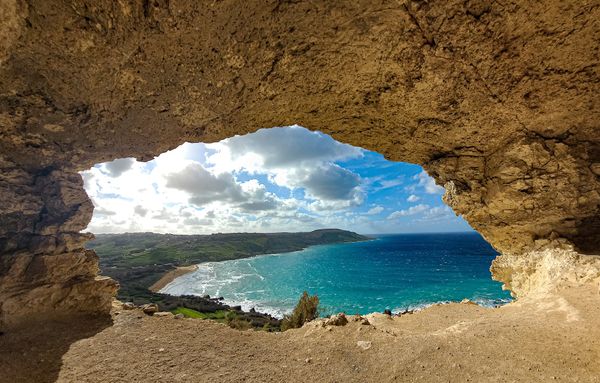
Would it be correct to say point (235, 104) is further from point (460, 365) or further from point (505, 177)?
point (505, 177)

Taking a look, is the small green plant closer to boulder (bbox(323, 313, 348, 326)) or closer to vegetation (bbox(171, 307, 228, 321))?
boulder (bbox(323, 313, 348, 326))

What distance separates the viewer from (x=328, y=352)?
9.50 m

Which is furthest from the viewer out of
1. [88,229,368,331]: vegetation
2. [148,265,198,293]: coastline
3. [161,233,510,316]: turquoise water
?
[148,265,198,293]: coastline

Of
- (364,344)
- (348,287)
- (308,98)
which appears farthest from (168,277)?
(364,344)

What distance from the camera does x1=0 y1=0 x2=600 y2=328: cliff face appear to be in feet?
28.1

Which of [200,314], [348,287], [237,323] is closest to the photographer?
[237,323]

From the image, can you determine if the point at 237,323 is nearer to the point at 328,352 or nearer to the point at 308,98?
the point at 328,352

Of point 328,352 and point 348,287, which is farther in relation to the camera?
point 348,287

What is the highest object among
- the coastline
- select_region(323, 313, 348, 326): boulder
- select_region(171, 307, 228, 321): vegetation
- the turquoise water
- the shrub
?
select_region(323, 313, 348, 326): boulder

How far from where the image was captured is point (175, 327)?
12.1 metres

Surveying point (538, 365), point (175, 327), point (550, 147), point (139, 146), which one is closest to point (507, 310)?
point (538, 365)

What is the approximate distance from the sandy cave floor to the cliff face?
4054 millimetres

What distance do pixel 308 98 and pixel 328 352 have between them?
10.1 m

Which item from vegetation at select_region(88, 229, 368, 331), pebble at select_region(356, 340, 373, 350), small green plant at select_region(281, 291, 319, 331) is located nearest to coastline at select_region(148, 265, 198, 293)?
vegetation at select_region(88, 229, 368, 331)
